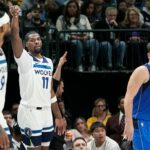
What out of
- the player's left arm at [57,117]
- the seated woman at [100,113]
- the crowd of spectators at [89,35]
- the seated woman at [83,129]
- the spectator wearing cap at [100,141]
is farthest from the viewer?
the crowd of spectators at [89,35]

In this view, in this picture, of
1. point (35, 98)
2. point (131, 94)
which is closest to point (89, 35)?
point (35, 98)

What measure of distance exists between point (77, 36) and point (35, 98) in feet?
13.4

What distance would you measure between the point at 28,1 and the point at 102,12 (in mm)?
1563

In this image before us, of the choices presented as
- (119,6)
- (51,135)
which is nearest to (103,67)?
(119,6)

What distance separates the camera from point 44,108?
10.7 metres

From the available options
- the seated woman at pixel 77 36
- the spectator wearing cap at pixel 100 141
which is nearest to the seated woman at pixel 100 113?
the seated woman at pixel 77 36

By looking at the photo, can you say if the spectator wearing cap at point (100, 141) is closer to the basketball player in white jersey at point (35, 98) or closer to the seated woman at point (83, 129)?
the seated woman at point (83, 129)

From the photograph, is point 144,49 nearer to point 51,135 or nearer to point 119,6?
point 119,6

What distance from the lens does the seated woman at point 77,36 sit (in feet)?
47.1

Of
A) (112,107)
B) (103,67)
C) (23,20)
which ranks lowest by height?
(112,107)

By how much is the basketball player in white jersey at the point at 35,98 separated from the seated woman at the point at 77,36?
3.53 m

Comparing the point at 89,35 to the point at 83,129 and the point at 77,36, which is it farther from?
the point at 83,129

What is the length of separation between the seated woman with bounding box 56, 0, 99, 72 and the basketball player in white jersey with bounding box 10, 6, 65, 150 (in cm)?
353

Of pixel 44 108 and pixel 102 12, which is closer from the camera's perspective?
pixel 44 108
